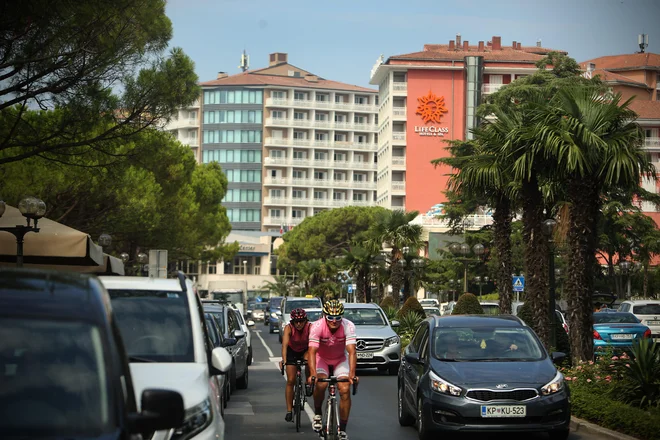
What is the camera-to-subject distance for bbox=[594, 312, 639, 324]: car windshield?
30.7 metres

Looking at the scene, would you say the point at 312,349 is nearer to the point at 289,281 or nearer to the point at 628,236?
the point at 628,236

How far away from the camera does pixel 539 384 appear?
38.9 feet

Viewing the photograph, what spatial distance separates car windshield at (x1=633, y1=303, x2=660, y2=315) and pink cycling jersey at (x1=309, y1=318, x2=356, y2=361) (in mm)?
27044

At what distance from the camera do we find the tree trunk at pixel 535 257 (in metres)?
23.1

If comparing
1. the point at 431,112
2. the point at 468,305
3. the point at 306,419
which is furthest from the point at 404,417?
the point at 431,112

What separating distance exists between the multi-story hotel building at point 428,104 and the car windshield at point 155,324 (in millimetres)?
99571

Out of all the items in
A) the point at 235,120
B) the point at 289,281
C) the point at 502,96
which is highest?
the point at 235,120

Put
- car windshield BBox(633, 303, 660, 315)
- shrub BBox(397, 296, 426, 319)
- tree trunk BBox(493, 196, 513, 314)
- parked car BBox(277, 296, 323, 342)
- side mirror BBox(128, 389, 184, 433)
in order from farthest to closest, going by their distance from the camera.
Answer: shrub BBox(397, 296, 426, 319) → parked car BBox(277, 296, 323, 342) → car windshield BBox(633, 303, 660, 315) → tree trunk BBox(493, 196, 513, 314) → side mirror BBox(128, 389, 184, 433)

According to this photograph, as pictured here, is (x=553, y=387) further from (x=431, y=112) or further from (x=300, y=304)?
(x=431, y=112)

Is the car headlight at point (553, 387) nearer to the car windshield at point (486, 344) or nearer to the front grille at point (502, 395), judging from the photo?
the front grille at point (502, 395)

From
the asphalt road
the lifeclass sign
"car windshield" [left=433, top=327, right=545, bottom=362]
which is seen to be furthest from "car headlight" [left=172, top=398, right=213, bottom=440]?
the lifeclass sign

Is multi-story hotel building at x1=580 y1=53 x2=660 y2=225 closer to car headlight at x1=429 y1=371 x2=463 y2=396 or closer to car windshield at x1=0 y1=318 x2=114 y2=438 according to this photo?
car headlight at x1=429 y1=371 x2=463 y2=396

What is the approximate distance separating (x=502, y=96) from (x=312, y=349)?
51.0 m

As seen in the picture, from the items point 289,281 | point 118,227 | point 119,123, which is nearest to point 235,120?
point 289,281
